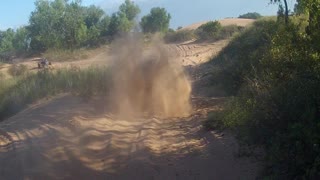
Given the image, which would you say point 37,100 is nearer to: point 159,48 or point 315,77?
point 159,48

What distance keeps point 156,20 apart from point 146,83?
43.2 metres

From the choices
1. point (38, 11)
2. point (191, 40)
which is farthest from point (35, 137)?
point (38, 11)

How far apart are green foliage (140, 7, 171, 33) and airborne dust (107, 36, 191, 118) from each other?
4095 cm

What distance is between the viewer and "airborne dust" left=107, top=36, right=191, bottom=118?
42.4 ft

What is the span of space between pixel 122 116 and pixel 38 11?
45.8 m

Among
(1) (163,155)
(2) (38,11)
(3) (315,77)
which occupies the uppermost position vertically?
(2) (38,11)

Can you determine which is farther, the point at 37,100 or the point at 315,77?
the point at 37,100

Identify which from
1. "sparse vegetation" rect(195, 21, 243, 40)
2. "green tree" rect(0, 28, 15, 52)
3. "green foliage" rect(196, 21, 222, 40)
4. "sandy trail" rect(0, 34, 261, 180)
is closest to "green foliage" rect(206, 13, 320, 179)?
"sandy trail" rect(0, 34, 261, 180)

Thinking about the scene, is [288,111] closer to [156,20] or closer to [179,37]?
[179,37]

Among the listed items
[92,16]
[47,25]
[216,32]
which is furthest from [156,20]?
[216,32]

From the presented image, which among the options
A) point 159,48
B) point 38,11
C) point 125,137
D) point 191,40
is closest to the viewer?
point 125,137

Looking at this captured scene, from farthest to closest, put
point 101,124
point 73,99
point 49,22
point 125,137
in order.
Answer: point 49,22, point 73,99, point 101,124, point 125,137

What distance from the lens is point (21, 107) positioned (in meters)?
13.9

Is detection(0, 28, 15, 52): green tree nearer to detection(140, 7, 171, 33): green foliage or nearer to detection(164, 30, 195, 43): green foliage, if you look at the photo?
detection(140, 7, 171, 33): green foliage
